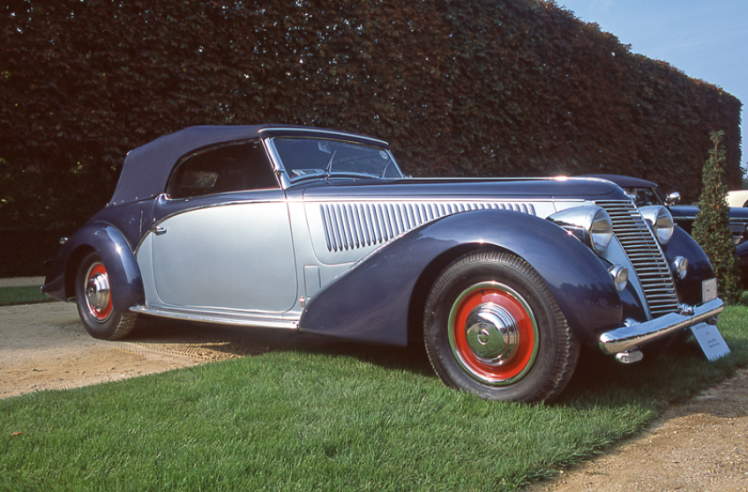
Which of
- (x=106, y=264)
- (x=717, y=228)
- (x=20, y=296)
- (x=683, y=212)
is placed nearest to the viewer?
(x=106, y=264)

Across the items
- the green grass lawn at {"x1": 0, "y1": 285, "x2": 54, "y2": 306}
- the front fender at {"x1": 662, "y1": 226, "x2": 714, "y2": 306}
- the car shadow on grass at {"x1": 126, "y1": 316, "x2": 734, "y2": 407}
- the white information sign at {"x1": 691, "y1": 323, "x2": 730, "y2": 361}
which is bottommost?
the green grass lawn at {"x1": 0, "y1": 285, "x2": 54, "y2": 306}

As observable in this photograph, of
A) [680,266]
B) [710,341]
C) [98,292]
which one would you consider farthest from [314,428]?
[98,292]

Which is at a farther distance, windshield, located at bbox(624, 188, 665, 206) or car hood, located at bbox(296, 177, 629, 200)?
windshield, located at bbox(624, 188, 665, 206)

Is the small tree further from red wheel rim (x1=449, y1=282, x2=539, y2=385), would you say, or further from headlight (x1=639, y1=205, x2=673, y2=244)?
red wheel rim (x1=449, y1=282, x2=539, y2=385)

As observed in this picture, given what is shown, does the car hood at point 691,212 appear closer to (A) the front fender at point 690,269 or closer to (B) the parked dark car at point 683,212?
(B) the parked dark car at point 683,212

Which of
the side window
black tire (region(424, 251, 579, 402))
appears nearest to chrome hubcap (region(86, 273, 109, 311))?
the side window

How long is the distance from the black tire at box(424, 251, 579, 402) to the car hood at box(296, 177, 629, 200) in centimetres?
47

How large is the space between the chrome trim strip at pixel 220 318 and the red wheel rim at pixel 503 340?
3.42 feet

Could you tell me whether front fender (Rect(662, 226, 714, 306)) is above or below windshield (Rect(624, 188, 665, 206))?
below

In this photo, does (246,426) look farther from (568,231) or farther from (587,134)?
(587,134)

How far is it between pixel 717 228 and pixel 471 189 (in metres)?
4.55

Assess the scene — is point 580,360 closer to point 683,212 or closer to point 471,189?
point 471,189

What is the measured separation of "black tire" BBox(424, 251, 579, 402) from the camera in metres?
2.53

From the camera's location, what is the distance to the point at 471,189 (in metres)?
3.13
